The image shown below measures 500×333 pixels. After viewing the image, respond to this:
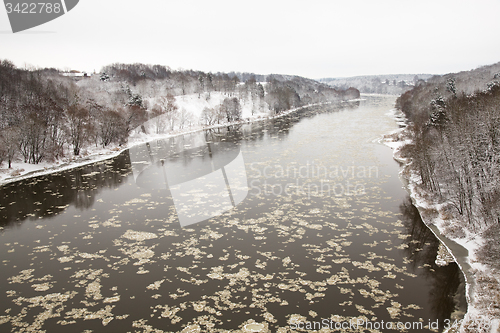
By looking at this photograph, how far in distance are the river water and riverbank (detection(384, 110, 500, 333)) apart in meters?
0.48

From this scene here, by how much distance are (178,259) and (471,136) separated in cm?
1512

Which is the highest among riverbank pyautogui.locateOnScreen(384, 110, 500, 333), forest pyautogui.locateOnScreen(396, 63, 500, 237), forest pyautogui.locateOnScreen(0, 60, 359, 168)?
forest pyautogui.locateOnScreen(0, 60, 359, 168)

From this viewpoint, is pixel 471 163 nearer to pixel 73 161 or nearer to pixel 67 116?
pixel 73 161

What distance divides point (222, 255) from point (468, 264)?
387 inches

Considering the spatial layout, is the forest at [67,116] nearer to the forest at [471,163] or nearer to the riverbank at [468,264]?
the riverbank at [468,264]

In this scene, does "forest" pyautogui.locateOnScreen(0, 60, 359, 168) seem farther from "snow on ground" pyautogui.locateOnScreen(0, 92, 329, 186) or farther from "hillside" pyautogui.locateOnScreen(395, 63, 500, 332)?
"hillside" pyautogui.locateOnScreen(395, 63, 500, 332)

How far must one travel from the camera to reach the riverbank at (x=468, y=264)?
8430mm

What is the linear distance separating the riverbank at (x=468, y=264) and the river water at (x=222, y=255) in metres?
0.48

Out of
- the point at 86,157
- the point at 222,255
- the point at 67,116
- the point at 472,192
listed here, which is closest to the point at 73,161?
the point at 86,157

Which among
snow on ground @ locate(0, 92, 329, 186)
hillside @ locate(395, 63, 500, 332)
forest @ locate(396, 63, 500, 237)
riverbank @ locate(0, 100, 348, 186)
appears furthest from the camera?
snow on ground @ locate(0, 92, 329, 186)

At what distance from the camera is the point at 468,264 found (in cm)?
1129

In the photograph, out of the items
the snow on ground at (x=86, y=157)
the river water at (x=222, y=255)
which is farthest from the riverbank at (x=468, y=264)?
the snow on ground at (x=86, y=157)

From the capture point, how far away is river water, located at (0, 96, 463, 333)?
361 inches

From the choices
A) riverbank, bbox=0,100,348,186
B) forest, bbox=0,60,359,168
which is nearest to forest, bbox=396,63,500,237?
riverbank, bbox=0,100,348,186
